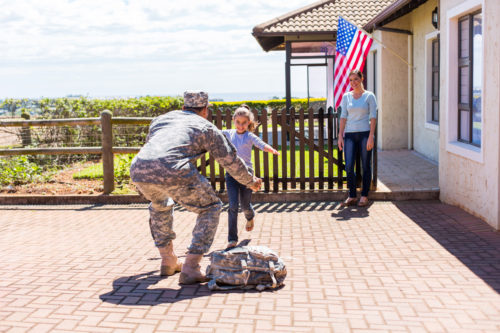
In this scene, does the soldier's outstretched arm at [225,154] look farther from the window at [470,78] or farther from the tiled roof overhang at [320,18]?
the tiled roof overhang at [320,18]

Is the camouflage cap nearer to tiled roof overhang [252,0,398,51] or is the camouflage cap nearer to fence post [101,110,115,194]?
fence post [101,110,115,194]

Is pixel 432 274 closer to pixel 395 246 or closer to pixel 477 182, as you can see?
pixel 395 246

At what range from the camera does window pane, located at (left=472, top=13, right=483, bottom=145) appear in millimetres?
7621

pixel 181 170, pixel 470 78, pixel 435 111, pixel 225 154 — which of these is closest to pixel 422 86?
pixel 435 111

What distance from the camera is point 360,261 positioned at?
568 centimetres

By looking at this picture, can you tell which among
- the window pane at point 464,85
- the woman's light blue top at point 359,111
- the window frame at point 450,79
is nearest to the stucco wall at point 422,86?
the window frame at point 450,79

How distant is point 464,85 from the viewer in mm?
8281

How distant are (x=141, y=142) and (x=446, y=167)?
6375 millimetres

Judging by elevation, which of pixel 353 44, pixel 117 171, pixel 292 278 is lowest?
pixel 292 278

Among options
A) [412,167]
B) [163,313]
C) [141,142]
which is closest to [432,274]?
[163,313]

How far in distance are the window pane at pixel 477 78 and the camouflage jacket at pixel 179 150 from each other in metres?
4.03

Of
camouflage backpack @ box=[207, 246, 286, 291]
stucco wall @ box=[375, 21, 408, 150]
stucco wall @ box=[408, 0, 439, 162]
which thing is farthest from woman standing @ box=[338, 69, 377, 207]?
stucco wall @ box=[375, 21, 408, 150]

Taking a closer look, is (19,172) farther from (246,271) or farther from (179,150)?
(246,271)

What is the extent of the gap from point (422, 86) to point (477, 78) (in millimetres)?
5568
